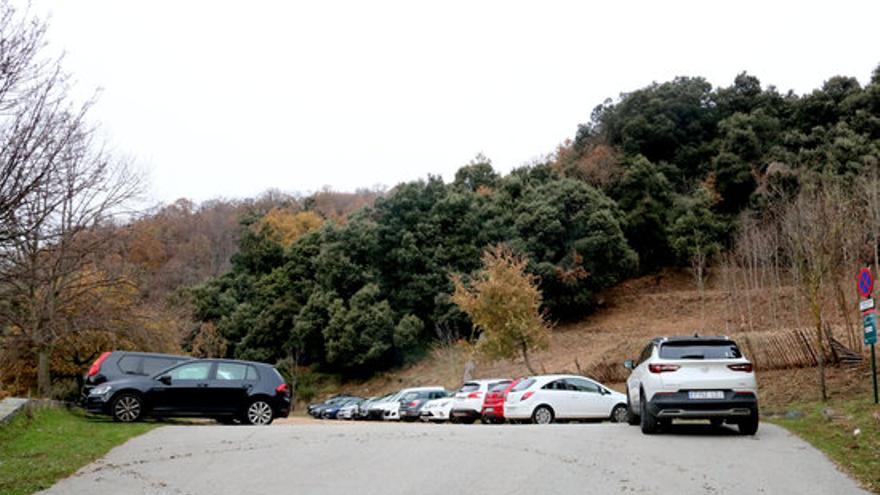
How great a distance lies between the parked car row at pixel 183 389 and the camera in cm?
1798

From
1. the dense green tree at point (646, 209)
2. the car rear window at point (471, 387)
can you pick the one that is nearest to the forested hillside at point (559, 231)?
the dense green tree at point (646, 209)

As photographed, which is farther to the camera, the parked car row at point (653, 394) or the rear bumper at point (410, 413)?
the rear bumper at point (410, 413)

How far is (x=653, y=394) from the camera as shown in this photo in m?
13.6

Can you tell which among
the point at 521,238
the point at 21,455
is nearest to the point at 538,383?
the point at 21,455

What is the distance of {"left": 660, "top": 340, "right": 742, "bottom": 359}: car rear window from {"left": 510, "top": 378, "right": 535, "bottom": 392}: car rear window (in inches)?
319

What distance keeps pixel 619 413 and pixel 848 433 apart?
883cm

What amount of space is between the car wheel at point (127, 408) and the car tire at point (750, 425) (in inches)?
494

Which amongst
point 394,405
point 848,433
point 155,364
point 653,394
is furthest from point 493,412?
point 848,433

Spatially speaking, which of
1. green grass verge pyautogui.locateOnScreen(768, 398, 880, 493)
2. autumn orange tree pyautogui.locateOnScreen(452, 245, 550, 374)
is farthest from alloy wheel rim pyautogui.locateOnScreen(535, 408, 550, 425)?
autumn orange tree pyautogui.locateOnScreen(452, 245, 550, 374)

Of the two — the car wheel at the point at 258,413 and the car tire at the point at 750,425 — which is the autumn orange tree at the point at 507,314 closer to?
the car wheel at the point at 258,413

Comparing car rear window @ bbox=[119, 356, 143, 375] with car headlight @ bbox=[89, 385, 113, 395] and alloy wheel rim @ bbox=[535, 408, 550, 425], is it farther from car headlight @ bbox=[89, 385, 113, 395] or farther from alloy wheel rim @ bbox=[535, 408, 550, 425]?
alloy wheel rim @ bbox=[535, 408, 550, 425]

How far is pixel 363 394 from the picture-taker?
1841 inches

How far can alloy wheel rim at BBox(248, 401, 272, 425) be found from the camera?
1898cm

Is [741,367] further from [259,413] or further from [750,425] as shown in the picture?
[259,413]
